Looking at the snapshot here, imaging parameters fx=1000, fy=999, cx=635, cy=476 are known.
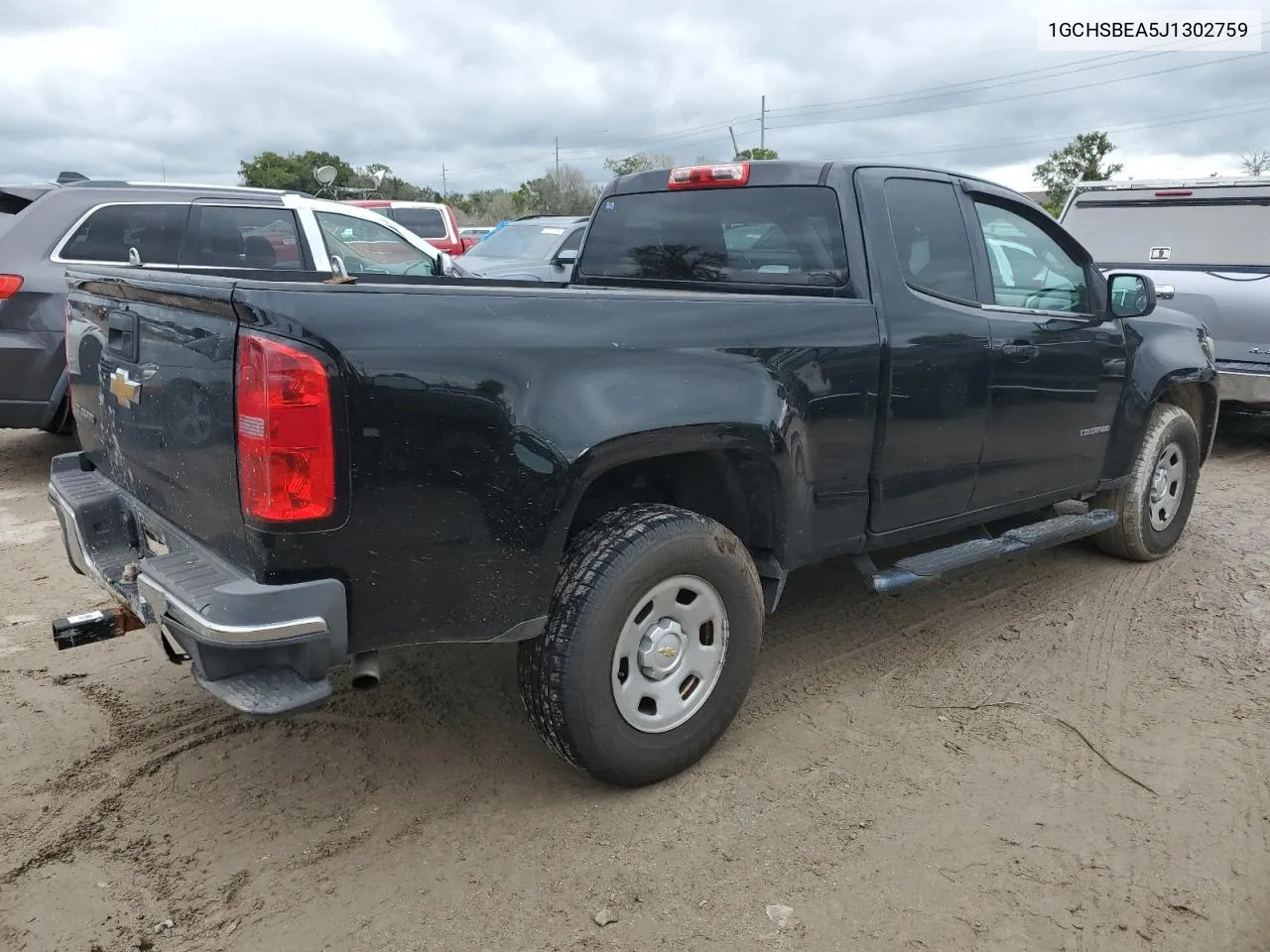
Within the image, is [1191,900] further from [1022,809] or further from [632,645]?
[632,645]

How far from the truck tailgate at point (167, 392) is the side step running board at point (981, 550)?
2256 millimetres

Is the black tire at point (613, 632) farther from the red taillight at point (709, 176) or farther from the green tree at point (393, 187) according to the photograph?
the green tree at point (393, 187)

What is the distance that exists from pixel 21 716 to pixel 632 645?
2204mm

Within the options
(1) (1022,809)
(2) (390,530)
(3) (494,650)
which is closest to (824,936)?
(1) (1022,809)

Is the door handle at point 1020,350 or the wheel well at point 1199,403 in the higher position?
the door handle at point 1020,350

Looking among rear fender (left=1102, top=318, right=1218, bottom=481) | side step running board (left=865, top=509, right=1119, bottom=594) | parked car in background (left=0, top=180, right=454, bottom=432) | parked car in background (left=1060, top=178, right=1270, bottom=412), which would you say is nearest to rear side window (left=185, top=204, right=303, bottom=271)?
parked car in background (left=0, top=180, right=454, bottom=432)

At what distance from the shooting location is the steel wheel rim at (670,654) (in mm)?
2891

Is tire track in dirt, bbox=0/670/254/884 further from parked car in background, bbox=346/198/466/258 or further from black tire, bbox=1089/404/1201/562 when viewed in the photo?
parked car in background, bbox=346/198/466/258

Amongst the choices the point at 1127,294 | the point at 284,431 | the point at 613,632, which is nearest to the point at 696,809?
the point at 613,632

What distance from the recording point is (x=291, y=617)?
7.62 ft

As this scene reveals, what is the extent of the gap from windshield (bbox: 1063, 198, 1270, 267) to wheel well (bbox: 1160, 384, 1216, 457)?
11.8ft

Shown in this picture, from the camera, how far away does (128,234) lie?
634 cm

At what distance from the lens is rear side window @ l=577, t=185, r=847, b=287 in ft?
11.9

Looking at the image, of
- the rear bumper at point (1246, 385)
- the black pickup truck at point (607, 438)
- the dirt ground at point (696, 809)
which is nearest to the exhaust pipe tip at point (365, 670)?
the black pickup truck at point (607, 438)
